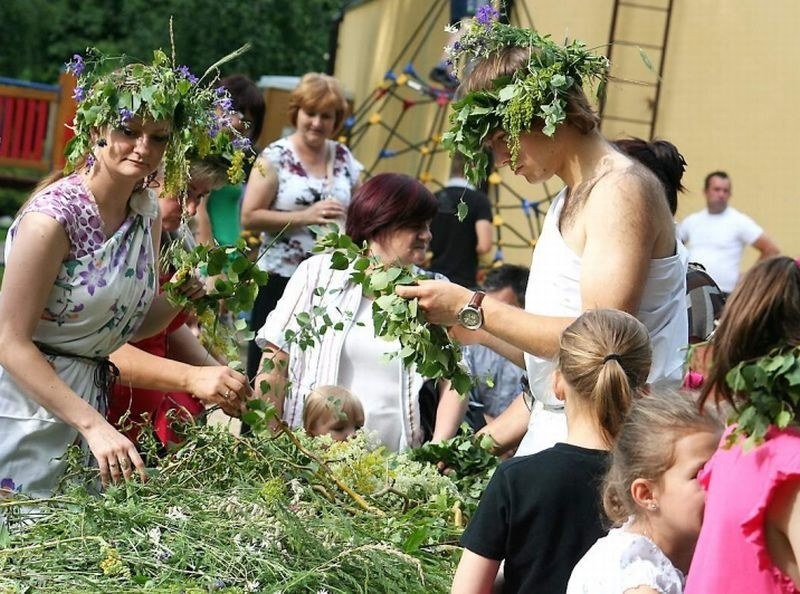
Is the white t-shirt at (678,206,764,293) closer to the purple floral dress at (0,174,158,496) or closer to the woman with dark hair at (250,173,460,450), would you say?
the woman with dark hair at (250,173,460,450)

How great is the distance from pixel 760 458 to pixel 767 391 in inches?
4.7

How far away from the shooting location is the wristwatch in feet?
11.4

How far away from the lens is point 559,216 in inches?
140

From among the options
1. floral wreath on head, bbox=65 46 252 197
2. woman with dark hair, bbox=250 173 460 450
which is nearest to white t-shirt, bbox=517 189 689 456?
floral wreath on head, bbox=65 46 252 197

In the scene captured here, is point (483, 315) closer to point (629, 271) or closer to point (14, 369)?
point (629, 271)

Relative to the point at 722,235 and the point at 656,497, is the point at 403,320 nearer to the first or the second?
the point at 656,497

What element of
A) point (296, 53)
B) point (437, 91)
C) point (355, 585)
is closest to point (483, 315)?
point (355, 585)

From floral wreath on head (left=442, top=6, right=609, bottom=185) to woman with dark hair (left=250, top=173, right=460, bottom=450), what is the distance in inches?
41.4

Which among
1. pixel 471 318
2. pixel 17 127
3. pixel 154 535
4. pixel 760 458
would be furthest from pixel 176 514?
pixel 17 127

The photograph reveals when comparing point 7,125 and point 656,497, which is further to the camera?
point 7,125

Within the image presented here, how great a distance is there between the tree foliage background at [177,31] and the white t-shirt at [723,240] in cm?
1209

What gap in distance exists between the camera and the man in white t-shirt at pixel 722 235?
32.6ft

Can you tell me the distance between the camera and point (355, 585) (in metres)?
3.08

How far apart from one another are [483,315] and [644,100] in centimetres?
754
